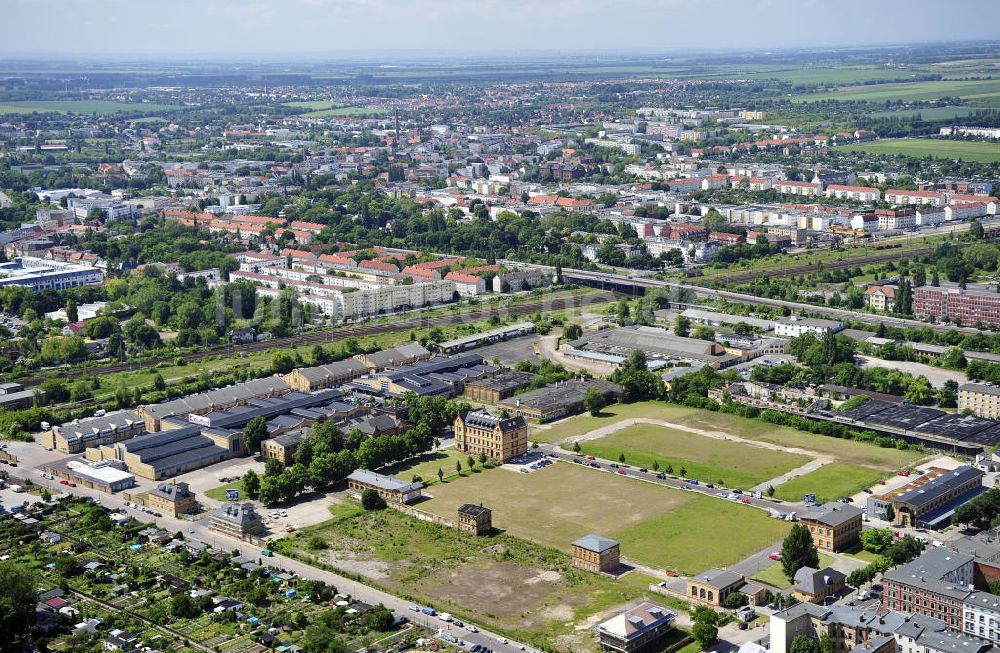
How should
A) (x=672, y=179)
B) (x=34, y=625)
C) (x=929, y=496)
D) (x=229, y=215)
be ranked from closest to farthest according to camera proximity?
(x=34, y=625) → (x=929, y=496) → (x=229, y=215) → (x=672, y=179)

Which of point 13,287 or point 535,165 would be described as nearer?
point 13,287

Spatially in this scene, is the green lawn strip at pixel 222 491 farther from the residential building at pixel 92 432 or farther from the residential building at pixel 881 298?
the residential building at pixel 881 298

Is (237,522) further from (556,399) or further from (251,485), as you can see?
(556,399)

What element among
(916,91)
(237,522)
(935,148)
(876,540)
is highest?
(916,91)

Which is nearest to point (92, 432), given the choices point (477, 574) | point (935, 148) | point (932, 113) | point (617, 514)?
point (477, 574)

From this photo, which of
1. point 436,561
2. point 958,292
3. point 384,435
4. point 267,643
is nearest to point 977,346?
point 958,292

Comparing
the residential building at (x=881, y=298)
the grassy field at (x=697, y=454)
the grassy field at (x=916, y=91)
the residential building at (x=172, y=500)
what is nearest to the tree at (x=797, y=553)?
the grassy field at (x=697, y=454)

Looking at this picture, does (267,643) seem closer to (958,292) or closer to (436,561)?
(436,561)
